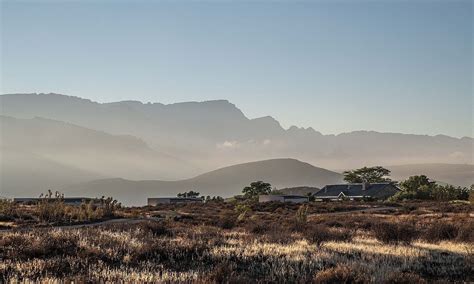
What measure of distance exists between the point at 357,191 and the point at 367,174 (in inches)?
1410

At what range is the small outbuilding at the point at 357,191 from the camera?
105 meters

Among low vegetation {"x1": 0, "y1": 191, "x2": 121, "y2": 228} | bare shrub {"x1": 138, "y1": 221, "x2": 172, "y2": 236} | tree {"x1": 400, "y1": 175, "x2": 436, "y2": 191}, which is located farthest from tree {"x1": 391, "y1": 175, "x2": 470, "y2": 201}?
bare shrub {"x1": 138, "y1": 221, "x2": 172, "y2": 236}

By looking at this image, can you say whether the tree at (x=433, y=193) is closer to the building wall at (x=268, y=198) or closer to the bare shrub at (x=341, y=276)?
the building wall at (x=268, y=198)

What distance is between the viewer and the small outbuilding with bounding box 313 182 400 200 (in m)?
105

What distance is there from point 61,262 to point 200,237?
7.21m

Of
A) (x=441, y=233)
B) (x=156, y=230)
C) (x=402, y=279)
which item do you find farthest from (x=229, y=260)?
(x=441, y=233)

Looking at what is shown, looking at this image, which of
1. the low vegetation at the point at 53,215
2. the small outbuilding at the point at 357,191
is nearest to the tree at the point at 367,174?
the small outbuilding at the point at 357,191

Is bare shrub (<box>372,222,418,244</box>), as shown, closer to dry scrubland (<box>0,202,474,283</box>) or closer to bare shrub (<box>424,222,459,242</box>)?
dry scrubland (<box>0,202,474,283</box>)

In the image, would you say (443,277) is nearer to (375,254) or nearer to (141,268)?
(375,254)

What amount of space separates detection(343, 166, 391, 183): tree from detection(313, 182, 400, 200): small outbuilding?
25.3 metres

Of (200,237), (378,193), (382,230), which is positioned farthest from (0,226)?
(378,193)

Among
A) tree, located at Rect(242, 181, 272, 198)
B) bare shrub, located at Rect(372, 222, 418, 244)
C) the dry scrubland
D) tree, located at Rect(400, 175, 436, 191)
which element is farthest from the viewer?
tree, located at Rect(242, 181, 272, 198)

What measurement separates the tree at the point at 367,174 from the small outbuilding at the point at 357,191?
25324 millimetres

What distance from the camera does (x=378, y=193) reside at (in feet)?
346
